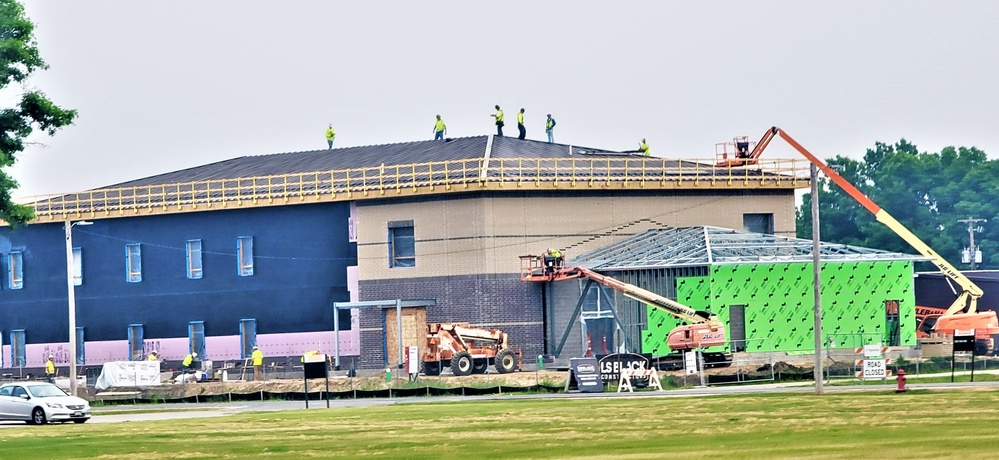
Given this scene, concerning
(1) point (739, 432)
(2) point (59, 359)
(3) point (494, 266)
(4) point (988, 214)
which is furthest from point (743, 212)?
(4) point (988, 214)

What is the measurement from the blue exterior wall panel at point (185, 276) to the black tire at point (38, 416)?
30747mm

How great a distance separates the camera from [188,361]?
8475 cm

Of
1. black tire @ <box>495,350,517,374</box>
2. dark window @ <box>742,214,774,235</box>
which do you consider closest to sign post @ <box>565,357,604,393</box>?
black tire @ <box>495,350,517,374</box>

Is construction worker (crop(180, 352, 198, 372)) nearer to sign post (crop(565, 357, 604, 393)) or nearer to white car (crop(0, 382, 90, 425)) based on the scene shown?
sign post (crop(565, 357, 604, 393))

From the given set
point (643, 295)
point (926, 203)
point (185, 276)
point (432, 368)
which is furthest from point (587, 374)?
point (926, 203)

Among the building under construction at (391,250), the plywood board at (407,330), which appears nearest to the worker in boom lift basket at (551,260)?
the building under construction at (391,250)

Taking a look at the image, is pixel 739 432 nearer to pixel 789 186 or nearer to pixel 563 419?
pixel 563 419

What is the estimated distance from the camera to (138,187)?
9069 centimetres

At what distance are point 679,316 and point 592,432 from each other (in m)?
35.0

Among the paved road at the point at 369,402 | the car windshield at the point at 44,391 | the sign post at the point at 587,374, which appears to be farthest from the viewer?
the sign post at the point at 587,374

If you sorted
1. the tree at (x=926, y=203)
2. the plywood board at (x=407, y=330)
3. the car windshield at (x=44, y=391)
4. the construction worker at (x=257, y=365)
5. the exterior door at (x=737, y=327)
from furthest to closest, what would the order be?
the tree at (x=926, y=203) → the construction worker at (x=257, y=365) → the plywood board at (x=407, y=330) → the exterior door at (x=737, y=327) → the car windshield at (x=44, y=391)

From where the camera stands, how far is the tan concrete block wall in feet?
260

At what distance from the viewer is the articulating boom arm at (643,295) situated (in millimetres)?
72250

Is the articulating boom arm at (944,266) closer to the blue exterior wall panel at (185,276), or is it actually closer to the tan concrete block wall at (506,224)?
the tan concrete block wall at (506,224)
